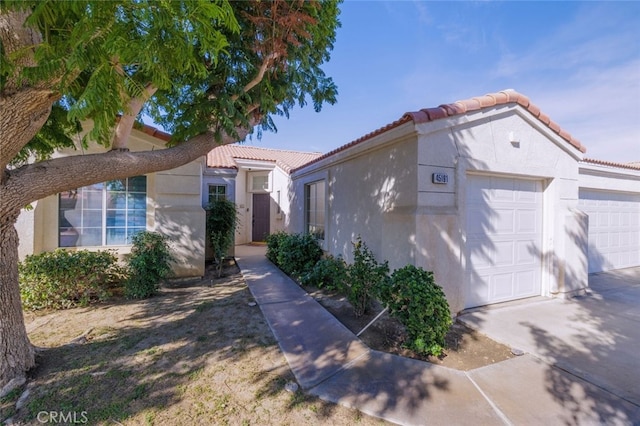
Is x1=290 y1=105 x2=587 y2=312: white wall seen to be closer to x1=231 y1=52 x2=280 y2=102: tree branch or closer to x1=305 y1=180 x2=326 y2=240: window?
x1=305 y1=180 x2=326 y2=240: window

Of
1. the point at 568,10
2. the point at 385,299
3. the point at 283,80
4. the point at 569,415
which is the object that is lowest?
the point at 569,415

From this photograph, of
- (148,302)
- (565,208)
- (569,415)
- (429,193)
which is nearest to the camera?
(569,415)

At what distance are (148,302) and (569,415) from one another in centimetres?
682

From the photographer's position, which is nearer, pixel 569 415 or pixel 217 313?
pixel 569 415

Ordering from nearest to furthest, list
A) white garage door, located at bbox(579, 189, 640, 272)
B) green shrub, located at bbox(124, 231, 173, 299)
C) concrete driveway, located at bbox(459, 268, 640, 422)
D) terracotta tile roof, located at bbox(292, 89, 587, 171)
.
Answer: concrete driveway, located at bbox(459, 268, 640, 422) < terracotta tile roof, located at bbox(292, 89, 587, 171) < green shrub, located at bbox(124, 231, 173, 299) < white garage door, located at bbox(579, 189, 640, 272)

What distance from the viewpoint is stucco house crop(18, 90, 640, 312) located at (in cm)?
479

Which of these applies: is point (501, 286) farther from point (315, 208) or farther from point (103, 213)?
point (103, 213)

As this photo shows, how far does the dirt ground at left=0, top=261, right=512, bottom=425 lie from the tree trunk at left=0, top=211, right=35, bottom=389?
218 mm

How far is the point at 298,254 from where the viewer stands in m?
8.24

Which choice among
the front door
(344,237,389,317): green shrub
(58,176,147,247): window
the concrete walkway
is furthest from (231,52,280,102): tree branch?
the front door

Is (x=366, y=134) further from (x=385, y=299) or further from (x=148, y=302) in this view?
(x=148, y=302)

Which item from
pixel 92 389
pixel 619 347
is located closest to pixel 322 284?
pixel 92 389

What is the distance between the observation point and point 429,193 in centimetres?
473

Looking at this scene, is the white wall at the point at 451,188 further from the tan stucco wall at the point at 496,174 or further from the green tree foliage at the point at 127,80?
the green tree foliage at the point at 127,80
